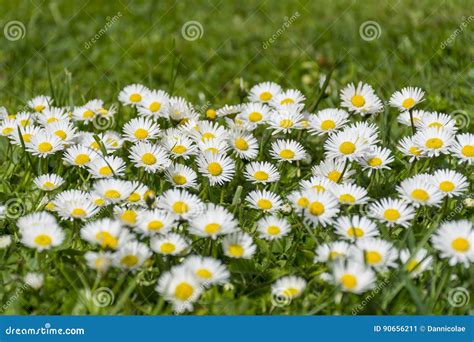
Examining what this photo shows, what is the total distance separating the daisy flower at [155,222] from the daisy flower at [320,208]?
0.51 meters

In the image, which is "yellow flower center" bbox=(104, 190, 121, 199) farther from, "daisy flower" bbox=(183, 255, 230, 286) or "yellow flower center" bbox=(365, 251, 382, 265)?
"yellow flower center" bbox=(365, 251, 382, 265)

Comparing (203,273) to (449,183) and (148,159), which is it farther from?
(449,183)

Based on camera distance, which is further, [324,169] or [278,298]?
[324,169]

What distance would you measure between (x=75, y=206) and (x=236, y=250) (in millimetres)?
657

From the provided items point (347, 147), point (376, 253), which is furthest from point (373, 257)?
point (347, 147)

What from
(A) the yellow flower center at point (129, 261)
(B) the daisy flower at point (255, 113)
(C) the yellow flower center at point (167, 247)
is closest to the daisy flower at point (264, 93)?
(B) the daisy flower at point (255, 113)

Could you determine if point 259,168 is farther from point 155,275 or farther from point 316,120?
point 155,275

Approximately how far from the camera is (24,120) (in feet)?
11.6

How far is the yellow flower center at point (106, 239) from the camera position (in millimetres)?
2578

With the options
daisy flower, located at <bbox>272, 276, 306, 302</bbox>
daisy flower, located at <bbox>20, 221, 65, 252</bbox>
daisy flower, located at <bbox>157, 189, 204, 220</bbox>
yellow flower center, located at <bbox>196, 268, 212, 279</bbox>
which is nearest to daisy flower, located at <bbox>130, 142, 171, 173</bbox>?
daisy flower, located at <bbox>157, 189, 204, 220</bbox>

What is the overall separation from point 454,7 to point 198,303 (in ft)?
13.1

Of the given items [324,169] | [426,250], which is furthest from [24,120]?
[426,250]

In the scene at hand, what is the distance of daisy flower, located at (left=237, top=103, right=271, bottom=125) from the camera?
358 centimetres

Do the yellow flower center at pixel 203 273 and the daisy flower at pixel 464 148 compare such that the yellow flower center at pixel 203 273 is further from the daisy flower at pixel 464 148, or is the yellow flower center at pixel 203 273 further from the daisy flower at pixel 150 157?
the daisy flower at pixel 464 148
